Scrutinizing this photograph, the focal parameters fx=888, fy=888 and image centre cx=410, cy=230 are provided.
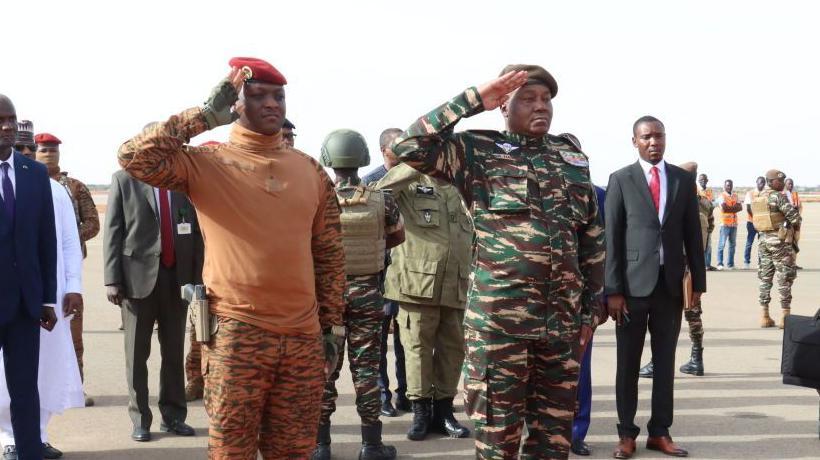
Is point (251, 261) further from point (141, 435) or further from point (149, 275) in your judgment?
point (141, 435)

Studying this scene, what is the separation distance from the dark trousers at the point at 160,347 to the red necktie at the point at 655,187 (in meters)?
3.53

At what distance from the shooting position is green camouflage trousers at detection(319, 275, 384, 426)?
582 cm

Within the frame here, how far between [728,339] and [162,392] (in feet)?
24.7

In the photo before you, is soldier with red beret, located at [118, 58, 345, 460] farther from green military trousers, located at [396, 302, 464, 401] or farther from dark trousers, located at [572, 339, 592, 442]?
dark trousers, located at [572, 339, 592, 442]

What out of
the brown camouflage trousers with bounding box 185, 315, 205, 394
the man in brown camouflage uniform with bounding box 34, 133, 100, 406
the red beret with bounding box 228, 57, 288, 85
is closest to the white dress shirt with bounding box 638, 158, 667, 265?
the red beret with bounding box 228, 57, 288, 85

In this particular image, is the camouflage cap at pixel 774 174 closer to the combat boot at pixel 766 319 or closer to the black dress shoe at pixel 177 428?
the combat boot at pixel 766 319

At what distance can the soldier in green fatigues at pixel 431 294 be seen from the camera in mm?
6547

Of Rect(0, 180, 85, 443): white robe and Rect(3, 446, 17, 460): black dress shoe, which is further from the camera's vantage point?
Rect(0, 180, 85, 443): white robe

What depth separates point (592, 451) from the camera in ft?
20.6

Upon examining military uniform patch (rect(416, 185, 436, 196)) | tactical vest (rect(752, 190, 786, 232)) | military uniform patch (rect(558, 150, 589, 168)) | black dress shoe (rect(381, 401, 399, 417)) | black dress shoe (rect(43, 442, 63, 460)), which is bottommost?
black dress shoe (rect(381, 401, 399, 417))

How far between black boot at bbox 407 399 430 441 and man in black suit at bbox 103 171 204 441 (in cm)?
164

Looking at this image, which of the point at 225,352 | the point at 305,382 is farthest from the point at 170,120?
the point at 305,382

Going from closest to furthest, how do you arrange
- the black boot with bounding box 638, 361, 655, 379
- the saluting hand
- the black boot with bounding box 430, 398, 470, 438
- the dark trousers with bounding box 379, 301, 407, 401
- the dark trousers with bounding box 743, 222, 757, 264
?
the saluting hand, the black boot with bounding box 430, 398, 470, 438, the dark trousers with bounding box 379, 301, 407, 401, the black boot with bounding box 638, 361, 655, 379, the dark trousers with bounding box 743, 222, 757, 264

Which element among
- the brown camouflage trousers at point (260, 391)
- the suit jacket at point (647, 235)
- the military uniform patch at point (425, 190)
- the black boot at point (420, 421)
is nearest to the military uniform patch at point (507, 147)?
the brown camouflage trousers at point (260, 391)
